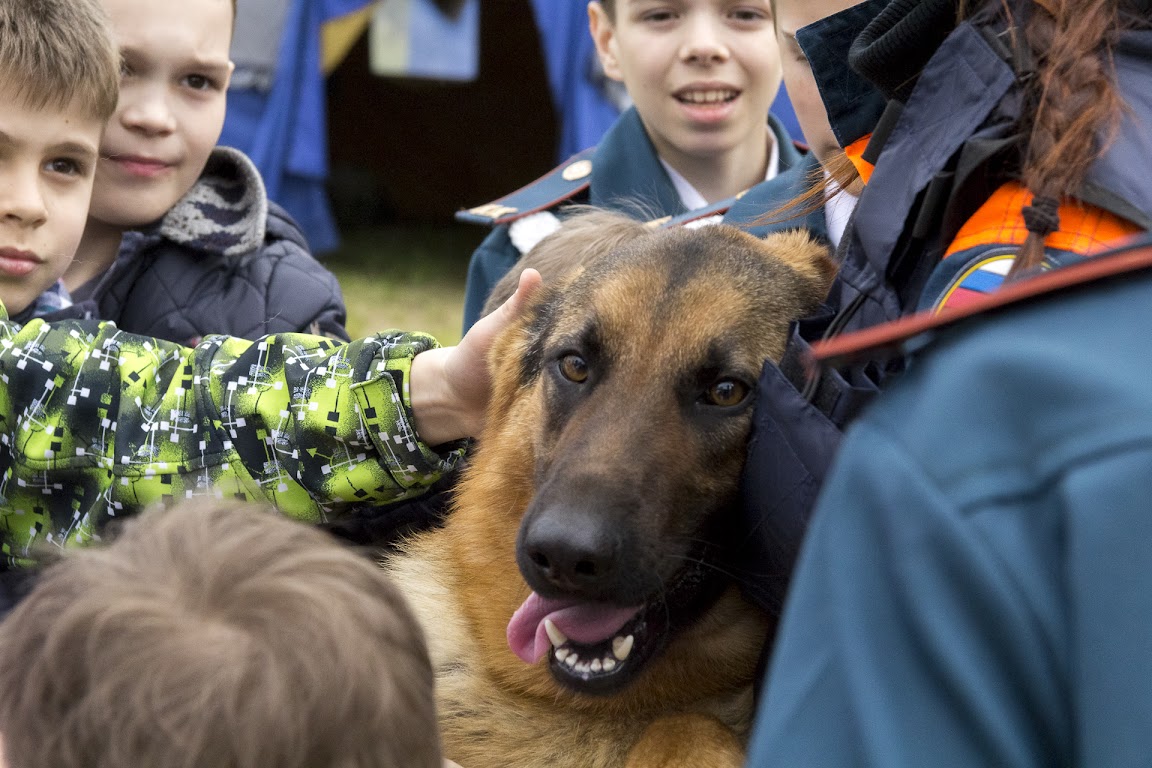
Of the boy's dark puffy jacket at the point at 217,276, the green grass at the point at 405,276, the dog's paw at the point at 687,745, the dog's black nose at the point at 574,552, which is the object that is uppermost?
the boy's dark puffy jacket at the point at 217,276

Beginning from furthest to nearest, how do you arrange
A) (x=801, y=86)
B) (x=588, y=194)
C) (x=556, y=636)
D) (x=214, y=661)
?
(x=588, y=194), (x=801, y=86), (x=556, y=636), (x=214, y=661)

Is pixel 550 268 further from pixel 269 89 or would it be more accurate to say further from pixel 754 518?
pixel 269 89

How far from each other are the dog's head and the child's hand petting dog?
0.04 metres

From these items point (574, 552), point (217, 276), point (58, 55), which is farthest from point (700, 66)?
point (574, 552)

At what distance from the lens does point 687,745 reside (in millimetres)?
2016

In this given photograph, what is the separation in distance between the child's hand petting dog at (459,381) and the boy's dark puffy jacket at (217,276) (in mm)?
959

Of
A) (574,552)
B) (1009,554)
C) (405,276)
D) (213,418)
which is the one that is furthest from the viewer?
(405,276)

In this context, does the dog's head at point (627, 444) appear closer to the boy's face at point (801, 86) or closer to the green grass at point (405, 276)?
the boy's face at point (801, 86)

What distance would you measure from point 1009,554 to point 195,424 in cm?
195

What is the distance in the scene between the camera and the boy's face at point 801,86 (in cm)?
251

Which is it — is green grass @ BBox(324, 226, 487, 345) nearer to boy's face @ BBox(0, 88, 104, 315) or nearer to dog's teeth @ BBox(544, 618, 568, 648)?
boy's face @ BBox(0, 88, 104, 315)

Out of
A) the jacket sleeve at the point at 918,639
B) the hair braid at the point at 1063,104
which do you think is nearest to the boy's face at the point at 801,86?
the hair braid at the point at 1063,104

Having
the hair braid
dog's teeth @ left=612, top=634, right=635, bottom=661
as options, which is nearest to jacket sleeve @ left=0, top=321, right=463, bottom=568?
dog's teeth @ left=612, top=634, right=635, bottom=661

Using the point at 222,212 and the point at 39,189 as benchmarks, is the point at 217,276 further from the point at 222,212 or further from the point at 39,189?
the point at 39,189
